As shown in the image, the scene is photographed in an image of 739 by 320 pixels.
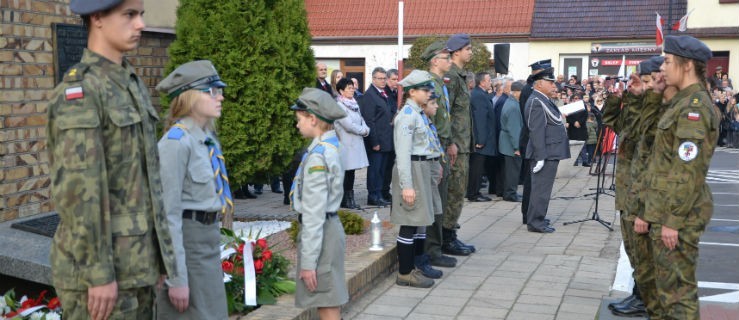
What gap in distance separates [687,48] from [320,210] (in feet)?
7.62

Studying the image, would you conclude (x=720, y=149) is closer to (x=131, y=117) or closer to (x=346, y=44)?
(x=346, y=44)

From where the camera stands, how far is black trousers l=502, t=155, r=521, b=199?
42.3ft

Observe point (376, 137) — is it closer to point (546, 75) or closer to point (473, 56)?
point (546, 75)

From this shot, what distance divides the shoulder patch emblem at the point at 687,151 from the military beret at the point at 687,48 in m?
0.55

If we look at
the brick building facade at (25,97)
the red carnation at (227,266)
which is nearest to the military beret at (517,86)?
the brick building facade at (25,97)

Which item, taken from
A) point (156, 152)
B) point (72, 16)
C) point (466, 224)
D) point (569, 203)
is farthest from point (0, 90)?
point (569, 203)

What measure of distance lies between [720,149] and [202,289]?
23.1 m

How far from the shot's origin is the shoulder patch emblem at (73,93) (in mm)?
2873

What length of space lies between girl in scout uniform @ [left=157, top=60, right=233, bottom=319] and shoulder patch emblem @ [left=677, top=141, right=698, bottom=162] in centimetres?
253

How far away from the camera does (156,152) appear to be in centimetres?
321

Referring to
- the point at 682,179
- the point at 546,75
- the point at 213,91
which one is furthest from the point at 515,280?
the point at 213,91

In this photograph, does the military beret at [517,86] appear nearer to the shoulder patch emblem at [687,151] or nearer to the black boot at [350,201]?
the black boot at [350,201]

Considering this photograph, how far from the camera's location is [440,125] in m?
7.83

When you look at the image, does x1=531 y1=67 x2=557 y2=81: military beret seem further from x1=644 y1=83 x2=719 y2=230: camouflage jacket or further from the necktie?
the necktie
